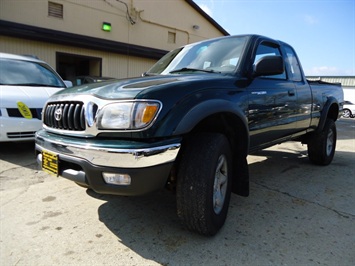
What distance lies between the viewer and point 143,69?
13922 millimetres

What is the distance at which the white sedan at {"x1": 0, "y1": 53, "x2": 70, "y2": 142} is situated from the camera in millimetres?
4438

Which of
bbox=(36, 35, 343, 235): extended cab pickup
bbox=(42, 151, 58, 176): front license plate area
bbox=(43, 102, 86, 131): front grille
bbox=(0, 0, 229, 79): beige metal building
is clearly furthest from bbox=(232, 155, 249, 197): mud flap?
bbox=(0, 0, 229, 79): beige metal building

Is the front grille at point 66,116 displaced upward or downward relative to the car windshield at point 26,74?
downward

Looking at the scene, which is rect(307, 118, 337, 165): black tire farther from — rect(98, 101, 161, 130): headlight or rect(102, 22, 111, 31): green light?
rect(102, 22, 111, 31): green light

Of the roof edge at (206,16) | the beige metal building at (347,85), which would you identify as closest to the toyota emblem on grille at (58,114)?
the roof edge at (206,16)

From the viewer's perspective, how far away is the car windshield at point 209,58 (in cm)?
300

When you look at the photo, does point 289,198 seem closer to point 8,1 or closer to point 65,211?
point 65,211

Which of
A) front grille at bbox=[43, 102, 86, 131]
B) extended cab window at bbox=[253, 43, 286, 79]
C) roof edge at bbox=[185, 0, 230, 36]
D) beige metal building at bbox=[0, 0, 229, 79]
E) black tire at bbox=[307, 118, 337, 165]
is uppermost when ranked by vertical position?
roof edge at bbox=[185, 0, 230, 36]

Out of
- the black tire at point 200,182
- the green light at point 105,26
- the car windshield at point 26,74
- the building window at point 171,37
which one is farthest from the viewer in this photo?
the building window at point 171,37

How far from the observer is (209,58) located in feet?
10.4

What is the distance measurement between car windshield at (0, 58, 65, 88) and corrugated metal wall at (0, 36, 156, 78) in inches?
201

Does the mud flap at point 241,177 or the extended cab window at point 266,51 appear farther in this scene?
the extended cab window at point 266,51

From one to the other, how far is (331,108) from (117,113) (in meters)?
4.25

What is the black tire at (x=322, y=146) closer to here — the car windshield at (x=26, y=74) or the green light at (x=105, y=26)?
the car windshield at (x=26, y=74)
